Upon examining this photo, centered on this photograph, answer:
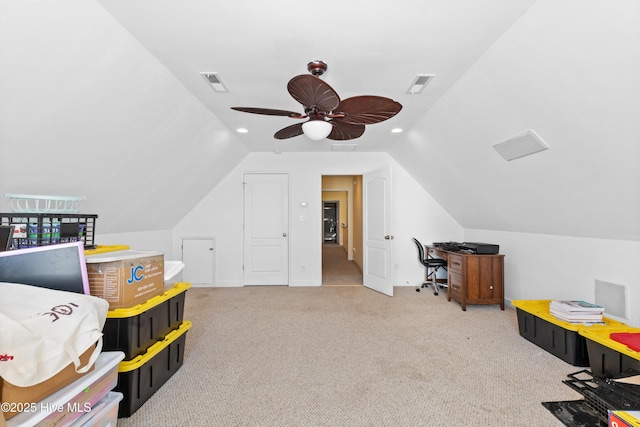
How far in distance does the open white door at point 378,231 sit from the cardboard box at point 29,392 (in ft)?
13.1

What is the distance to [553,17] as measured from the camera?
166 centimetres

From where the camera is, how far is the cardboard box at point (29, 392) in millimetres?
972

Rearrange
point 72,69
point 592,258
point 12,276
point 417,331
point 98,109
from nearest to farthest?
point 12,276 < point 72,69 < point 98,109 < point 592,258 < point 417,331

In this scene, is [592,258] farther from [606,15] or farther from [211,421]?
[211,421]

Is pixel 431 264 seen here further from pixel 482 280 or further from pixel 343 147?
pixel 343 147

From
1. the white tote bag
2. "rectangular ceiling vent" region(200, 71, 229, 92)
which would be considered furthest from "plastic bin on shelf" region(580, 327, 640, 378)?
"rectangular ceiling vent" region(200, 71, 229, 92)

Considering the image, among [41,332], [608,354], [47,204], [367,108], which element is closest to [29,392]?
[41,332]

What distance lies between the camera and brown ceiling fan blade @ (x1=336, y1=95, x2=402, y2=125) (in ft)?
6.17

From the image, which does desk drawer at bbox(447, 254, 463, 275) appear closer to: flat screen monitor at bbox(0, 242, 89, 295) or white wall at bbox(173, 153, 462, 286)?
white wall at bbox(173, 153, 462, 286)

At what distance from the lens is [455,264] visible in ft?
13.3

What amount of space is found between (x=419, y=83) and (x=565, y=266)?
266cm

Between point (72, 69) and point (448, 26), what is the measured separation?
2447 millimetres

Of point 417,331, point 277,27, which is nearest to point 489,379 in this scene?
point 417,331

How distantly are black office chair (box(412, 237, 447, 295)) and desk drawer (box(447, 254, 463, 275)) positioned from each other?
1.75ft
